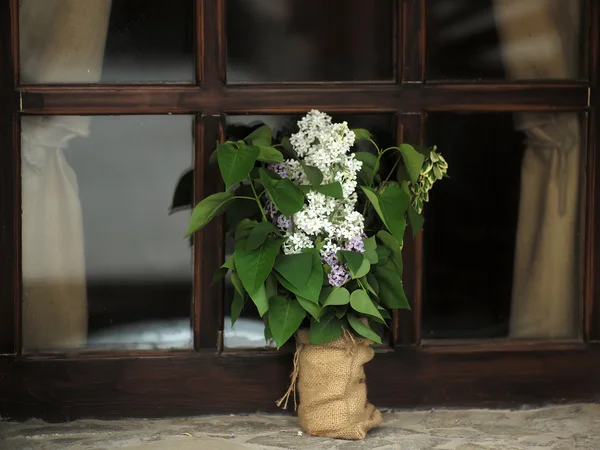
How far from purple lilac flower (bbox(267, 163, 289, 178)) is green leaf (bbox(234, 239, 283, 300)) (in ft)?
0.61

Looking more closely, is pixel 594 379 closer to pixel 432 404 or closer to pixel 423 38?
pixel 432 404

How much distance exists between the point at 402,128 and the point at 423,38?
0.86 ft

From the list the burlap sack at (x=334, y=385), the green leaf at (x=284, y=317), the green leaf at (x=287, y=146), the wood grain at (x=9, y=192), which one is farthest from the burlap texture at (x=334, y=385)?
→ the wood grain at (x=9, y=192)

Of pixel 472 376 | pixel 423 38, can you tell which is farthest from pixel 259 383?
pixel 423 38

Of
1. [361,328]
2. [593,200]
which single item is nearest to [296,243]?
[361,328]

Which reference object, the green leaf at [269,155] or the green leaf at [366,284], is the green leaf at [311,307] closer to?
the green leaf at [366,284]

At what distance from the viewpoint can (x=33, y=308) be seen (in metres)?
2.59

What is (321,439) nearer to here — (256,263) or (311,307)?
(311,307)

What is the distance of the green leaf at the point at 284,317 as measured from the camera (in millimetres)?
2277

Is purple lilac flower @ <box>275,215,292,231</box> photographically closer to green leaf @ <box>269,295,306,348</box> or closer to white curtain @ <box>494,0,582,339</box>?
green leaf @ <box>269,295,306,348</box>

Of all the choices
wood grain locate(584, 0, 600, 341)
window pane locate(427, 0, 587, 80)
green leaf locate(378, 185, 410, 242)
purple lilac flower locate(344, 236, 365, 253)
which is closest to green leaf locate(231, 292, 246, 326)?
purple lilac flower locate(344, 236, 365, 253)

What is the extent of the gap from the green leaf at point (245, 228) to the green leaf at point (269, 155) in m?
0.17

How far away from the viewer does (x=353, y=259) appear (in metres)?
2.28

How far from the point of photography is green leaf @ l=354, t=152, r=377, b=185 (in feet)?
8.01
